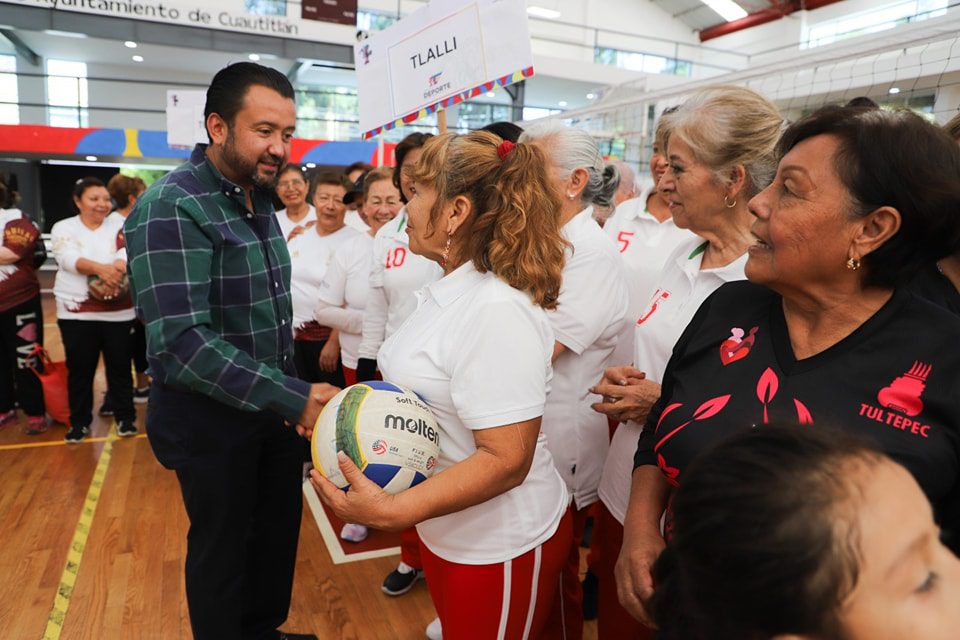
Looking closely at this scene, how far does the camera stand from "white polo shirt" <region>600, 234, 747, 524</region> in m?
1.72

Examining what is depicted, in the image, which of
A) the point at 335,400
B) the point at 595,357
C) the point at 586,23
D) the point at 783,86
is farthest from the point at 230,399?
the point at 586,23

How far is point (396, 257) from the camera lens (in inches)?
114

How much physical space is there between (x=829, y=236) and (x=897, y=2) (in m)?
18.6

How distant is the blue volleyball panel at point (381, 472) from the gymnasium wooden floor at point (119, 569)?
1.51m

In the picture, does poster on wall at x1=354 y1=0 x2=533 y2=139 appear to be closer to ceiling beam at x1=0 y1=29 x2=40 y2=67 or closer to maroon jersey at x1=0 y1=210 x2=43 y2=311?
maroon jersey at x1=0 y1=210 x2=43 y2=311

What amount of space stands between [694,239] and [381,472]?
1164 millimetres

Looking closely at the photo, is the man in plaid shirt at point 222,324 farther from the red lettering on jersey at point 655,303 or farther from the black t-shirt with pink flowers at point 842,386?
the black t-shirt with pink flowers at point 842,386

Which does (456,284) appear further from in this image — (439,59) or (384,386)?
(439,59)

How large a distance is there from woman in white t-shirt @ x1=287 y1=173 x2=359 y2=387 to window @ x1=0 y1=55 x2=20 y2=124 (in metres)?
13.0

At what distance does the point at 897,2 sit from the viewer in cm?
1510

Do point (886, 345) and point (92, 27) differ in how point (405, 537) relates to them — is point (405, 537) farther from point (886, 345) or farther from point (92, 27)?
point (92, 27)

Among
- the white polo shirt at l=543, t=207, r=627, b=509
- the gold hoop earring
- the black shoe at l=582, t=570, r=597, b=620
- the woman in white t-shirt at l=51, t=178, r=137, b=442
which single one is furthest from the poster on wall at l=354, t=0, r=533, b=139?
the woman in white t-shirt at l=51, t=178, r=137, b=442

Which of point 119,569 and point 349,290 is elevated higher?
point 349,290

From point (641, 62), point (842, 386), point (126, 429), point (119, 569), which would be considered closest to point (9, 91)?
point (126, 429)
